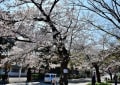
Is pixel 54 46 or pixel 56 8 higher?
pixel 56 8

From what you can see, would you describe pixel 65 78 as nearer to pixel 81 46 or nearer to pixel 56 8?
pixel 81 46

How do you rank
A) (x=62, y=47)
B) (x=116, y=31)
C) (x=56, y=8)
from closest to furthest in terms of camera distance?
(x=116, y=31)
(x=62, y=47)
(x=56, y=8)

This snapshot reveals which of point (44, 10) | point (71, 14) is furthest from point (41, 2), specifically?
point (71, 14)

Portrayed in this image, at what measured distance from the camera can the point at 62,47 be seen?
52.3 ft

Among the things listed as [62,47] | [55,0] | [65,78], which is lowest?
[65,78]

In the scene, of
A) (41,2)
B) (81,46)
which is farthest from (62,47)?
(41,2)

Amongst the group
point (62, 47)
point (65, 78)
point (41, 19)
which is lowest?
point (65, 78)

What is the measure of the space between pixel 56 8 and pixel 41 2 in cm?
165

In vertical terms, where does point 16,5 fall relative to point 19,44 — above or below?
above

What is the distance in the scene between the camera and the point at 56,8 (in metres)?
17.1

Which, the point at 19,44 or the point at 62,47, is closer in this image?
the point at 62,47

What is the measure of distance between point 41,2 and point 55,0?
39.5 inches

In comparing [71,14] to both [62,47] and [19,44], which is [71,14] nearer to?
[62,47]

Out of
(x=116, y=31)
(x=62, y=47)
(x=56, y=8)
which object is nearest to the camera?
(x=116, y=31)
